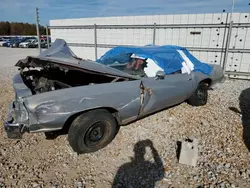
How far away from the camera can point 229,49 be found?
7.50 meters

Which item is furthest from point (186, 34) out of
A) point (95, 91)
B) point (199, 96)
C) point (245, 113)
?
point (95, 91)

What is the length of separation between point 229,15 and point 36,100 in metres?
7.67

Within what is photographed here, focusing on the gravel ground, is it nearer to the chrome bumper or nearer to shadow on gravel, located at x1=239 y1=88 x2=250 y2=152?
shadow on gravel, located at x1=239 y1=88 x2=250 y2=152

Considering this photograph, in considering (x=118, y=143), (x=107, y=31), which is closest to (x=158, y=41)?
(x=107, y=31)

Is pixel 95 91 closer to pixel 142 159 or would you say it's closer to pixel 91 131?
pixel 91 131

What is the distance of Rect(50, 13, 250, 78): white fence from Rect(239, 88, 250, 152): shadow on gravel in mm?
1832

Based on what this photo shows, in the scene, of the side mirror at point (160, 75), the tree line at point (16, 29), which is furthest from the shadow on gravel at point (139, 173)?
the tree line at point (16, 29)

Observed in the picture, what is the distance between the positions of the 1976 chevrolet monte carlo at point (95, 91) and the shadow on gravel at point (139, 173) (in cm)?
58

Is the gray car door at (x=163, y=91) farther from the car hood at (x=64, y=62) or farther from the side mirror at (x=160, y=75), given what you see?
the car hood at (x=64, y=62)

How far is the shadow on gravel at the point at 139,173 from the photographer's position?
2393mm

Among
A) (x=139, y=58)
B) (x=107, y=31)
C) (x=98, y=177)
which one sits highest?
(x=107, y=31)

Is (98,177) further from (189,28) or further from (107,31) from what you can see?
(107,31)

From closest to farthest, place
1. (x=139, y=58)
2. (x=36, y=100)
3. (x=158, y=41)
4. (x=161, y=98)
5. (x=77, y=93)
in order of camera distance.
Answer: (x=36, y=100) < (x=77, y=93) < (x=161, y=98) < (x=139, y=58) < (x=158, y=41)

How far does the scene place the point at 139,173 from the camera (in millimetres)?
2557
